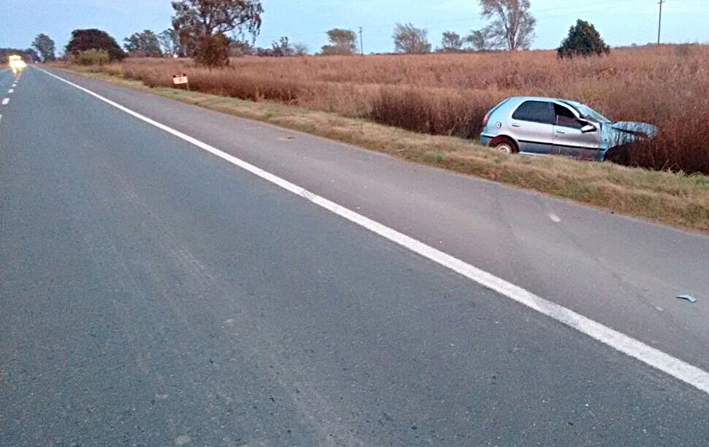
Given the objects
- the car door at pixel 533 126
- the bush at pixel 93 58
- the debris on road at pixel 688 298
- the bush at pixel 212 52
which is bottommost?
the debris on road at pixel 688 298

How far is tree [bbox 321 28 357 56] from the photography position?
83.3 m

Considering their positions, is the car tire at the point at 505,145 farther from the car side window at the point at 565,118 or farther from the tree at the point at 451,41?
the tree at the point at 451,41

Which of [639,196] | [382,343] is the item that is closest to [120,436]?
[382,343]

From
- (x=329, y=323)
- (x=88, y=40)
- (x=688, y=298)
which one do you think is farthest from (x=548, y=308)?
(x=88, y=40)

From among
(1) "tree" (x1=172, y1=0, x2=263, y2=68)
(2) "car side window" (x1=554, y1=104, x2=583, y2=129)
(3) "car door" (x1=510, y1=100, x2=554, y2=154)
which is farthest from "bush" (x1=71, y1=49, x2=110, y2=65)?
(2) "car side window" (x1=554, y1=104, x2=583, y2=129)

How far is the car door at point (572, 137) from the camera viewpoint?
9523 mm

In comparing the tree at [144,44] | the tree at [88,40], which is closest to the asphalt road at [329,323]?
the tree at [88,40]

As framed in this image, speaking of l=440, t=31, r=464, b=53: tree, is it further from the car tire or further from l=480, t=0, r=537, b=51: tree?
the car tire

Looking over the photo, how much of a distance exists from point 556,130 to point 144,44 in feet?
416

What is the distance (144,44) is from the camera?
381 ft

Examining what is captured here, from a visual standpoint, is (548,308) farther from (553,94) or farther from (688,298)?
(553,94)

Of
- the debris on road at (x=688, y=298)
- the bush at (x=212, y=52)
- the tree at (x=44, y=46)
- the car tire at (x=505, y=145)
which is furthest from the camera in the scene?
the tree at (x=44, y=46)

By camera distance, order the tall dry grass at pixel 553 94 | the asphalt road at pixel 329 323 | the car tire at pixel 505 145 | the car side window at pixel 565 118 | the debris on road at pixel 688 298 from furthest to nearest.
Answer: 1. the car tire at pixel 505 145
2. the car side window at pixel 565 118
3. the tall dry grass at pixel 553 94
4. the debris on road at pixel 688 298
5. the asphalt road at pixel 329 323

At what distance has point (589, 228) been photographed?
531 cm
